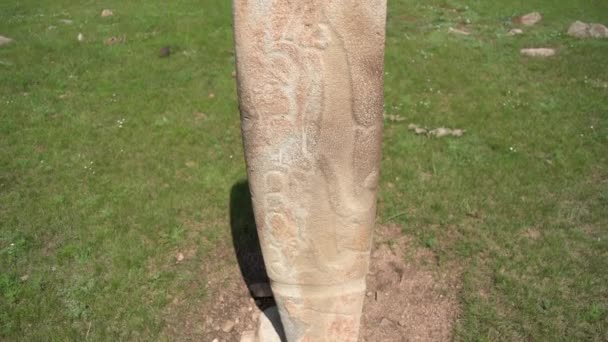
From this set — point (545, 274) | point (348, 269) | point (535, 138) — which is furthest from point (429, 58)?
point (348, 269)

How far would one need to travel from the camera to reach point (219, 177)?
566cm

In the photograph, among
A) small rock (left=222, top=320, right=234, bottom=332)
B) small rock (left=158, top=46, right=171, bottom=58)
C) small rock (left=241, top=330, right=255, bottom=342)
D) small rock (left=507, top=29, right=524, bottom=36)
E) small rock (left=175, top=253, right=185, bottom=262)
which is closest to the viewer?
small rock (left=241, top=330, right=255, bottom=342)

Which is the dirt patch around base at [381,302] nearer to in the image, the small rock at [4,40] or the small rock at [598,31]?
the small rock at [598,31]

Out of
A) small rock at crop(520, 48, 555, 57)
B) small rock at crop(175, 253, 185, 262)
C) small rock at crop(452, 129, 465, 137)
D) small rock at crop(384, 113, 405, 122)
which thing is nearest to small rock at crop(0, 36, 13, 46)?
small rock at crop(175, 253, 185, 262)

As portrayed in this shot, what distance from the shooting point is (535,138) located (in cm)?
611

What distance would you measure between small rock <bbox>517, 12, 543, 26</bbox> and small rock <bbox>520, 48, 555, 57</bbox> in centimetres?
169

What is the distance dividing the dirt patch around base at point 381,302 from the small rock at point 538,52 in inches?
226

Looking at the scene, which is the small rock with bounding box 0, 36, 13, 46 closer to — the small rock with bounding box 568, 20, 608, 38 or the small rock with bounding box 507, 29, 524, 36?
the small rock with bounding box 507, 29, 524, 36

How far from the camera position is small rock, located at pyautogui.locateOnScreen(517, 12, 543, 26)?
1022cm

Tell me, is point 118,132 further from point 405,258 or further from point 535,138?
point 535,138

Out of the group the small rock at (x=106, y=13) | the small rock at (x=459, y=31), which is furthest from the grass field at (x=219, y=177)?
the small rock at (x=106, y=13)

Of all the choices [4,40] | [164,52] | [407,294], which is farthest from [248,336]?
[4,40]

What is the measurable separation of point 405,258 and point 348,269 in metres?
1.61

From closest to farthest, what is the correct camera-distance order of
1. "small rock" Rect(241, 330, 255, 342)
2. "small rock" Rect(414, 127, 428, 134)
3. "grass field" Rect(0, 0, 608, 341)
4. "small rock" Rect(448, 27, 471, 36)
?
"small rock" Rect(241, 330, 255, 342) → "grass field" Rect(0, 0, 608, 341) → "small rock" Rect(414, 127, 428, 134) → "small rock" Rect(448, 27, 471, 36)
